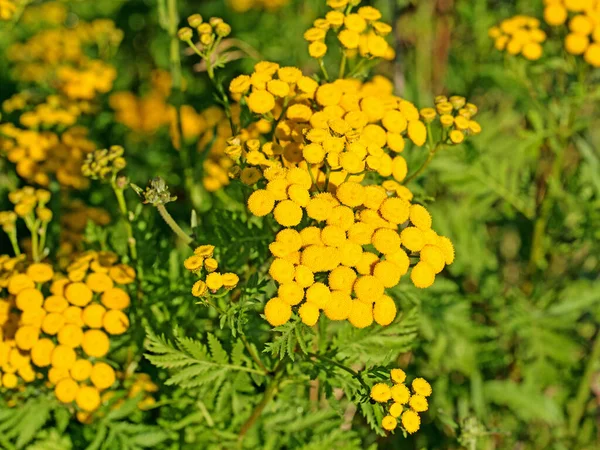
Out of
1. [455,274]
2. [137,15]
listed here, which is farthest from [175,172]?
[137,15]

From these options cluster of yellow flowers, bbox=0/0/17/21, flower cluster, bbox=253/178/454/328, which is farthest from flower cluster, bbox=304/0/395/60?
cluster of yellow flowers, bbox=0/0/17/21

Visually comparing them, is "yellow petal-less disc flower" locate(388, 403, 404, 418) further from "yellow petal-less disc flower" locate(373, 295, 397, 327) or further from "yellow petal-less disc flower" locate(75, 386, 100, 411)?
"yellow petal-less disc flower" locate(75, 386, 100, 411)

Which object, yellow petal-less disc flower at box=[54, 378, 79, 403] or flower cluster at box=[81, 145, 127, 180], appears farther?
flower cluster at box=[81, 145, 127, 180]

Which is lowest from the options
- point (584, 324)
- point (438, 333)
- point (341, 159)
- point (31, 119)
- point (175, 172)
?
point (584, 324)

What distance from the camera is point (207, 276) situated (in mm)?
2184

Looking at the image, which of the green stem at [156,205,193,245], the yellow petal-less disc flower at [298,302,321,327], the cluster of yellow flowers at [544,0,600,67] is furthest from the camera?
the cluster of yellow flowers at [544,0,600,67]

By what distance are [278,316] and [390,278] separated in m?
0.41

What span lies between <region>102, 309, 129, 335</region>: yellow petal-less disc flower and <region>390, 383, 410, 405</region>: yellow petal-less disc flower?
4.29 ft

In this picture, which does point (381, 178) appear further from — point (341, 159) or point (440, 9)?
point (440, 9)

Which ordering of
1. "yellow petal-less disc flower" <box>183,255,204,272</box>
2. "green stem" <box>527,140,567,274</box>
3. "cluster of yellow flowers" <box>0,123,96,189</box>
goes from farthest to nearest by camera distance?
"green stem" <box>527,140,567,274</box> < "cluster of yellow flowers" <box>0,123,96,189</box> < "yellow petal-less disc flower" <box>183,255,204,272</box>

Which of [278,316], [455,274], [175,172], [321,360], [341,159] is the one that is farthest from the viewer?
[175,172]

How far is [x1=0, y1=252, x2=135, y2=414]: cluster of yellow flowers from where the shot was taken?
8.77ft

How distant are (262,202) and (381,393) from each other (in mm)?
776

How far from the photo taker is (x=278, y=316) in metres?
2.08
